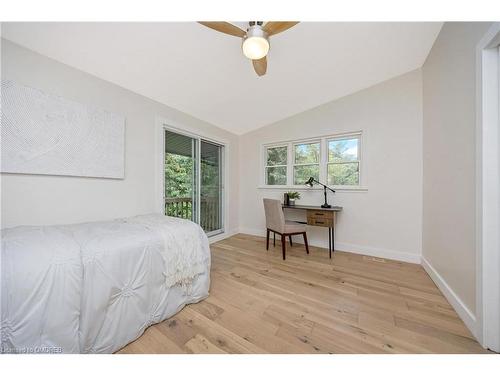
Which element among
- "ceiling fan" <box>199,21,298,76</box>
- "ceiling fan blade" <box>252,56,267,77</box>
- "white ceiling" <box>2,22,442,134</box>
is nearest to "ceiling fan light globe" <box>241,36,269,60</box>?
"ceiling fan" <box>199,21,298,76</box>

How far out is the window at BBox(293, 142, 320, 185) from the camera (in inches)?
129

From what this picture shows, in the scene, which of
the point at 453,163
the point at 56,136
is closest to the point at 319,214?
the point at 453,163

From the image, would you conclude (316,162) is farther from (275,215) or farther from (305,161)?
(275,215)

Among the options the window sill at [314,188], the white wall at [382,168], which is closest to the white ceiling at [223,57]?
the white wall at [382,168]

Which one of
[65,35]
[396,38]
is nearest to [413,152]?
[396,38]

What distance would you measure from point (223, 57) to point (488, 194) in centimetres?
245

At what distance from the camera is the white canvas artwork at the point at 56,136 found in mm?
1386

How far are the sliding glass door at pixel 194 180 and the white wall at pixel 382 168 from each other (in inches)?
67.4

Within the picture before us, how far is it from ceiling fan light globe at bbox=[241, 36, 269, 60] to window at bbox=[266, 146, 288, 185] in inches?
91.0

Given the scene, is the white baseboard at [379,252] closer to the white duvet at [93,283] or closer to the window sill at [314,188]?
the window sill at [314,188]

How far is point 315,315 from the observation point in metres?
1.48

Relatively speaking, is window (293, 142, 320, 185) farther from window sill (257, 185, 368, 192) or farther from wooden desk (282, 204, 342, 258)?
wooden desk (282, 204, 342, 258)

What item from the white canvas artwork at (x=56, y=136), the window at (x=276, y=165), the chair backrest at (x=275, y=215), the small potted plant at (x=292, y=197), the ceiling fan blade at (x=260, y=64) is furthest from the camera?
the window at (x=276, y=165)
